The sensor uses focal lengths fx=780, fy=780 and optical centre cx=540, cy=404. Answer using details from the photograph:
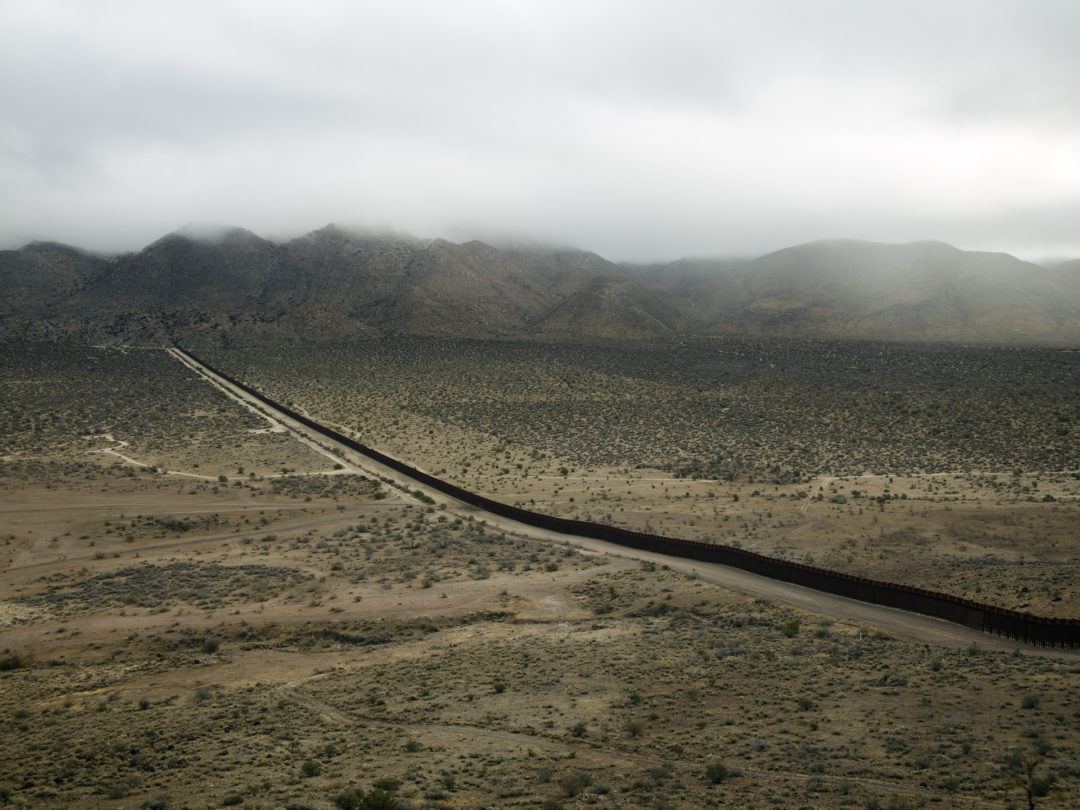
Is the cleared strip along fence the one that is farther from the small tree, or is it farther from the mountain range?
the mountain range

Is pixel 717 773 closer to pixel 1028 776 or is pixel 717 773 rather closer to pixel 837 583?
pixel 1028 776

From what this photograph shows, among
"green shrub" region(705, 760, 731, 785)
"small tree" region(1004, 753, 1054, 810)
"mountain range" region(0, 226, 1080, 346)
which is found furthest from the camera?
"mountain range" region(0, 226, 1080, 346)

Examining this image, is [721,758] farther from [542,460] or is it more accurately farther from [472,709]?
[542,460]

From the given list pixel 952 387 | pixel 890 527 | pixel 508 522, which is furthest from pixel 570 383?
pixel 890 527

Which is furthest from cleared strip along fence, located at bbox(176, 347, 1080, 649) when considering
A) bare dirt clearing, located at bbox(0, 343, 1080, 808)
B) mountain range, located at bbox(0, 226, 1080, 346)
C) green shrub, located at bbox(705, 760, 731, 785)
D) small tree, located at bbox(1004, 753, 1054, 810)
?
mountain range, located at bbox(0, 226, 1080, 346)

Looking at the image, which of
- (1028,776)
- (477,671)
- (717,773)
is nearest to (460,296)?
(477,671)

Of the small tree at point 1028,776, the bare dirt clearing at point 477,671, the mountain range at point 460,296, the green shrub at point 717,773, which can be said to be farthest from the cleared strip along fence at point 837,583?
the mountain range at point 460,296

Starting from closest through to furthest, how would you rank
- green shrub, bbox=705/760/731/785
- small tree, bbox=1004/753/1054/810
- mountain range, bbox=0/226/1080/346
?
small tree, bbox=1004/753/1054/810, green shrub, bbox=705/760/731/785, mountain range, bbox=0/226/1080/346
